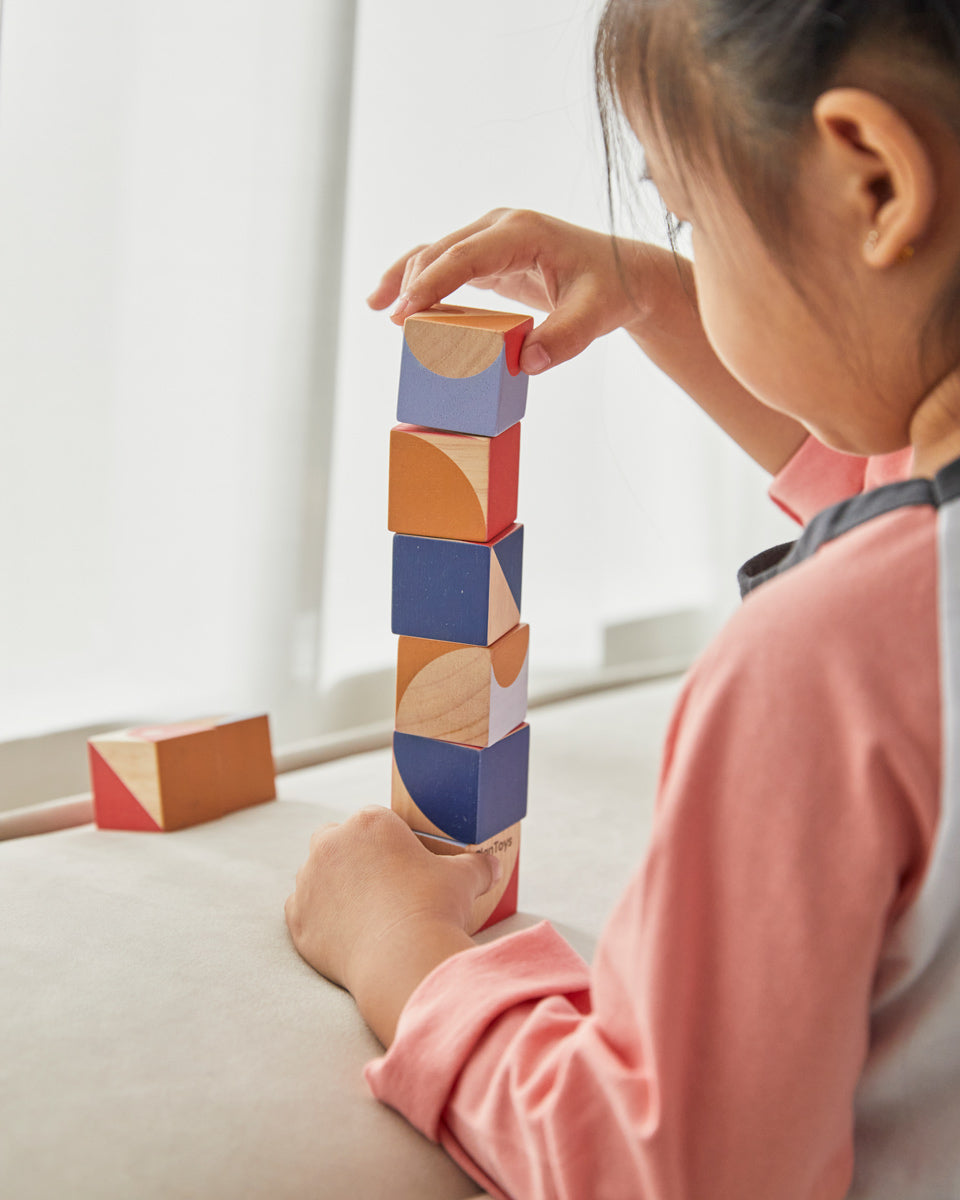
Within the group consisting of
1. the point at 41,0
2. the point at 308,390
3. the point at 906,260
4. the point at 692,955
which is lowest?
the point at 692,955

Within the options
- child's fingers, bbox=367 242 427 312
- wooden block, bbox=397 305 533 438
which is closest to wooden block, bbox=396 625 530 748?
wooden block, bbox=397 305 533 438

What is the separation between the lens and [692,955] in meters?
0.42

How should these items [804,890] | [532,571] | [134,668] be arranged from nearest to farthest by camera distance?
[804,890] < [134,668] < [532,571]

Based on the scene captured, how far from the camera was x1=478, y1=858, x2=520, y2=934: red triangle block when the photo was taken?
72cm

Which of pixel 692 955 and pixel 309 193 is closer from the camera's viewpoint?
pixel 692 955

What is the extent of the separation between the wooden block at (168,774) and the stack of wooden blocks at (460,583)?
199 mm

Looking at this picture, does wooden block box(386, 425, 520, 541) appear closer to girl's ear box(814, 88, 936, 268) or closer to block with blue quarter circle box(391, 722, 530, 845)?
block with blue quarter circle box(391, 722, 530, 845)

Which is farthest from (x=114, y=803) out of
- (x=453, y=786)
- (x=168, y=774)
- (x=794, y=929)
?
(x=794, y=929)

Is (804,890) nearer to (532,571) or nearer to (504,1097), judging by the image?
(504,1097)

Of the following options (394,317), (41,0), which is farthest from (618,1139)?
(41,0)

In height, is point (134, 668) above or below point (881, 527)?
below

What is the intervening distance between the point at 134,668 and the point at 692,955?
72 cm

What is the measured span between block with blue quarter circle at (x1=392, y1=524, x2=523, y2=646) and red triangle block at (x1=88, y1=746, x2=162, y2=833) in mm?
274

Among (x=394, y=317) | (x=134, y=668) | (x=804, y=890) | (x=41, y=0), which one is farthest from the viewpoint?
(x=134, y=668)
